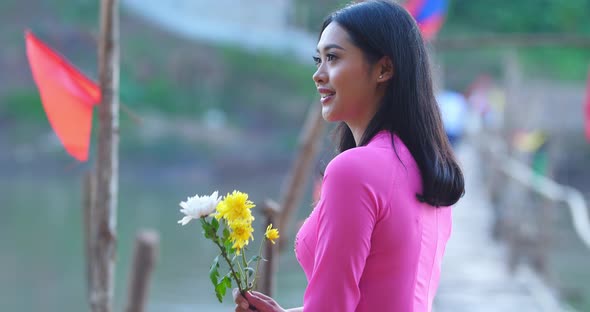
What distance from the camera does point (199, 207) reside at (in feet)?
4.61

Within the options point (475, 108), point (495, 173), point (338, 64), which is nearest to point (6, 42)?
point (475, 108)

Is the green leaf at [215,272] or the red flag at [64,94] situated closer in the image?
the green leaf at [215,272]

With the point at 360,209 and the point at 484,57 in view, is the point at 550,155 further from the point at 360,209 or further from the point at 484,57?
the point at 484,57

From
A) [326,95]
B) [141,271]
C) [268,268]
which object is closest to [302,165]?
[141,271]

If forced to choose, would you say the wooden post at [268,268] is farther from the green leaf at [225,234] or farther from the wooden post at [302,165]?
the green leaf at [225,234]

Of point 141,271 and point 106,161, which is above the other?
point 141,271

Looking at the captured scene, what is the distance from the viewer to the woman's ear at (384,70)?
1464 millimetres

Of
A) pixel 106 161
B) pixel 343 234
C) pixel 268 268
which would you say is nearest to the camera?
pixel 343 234

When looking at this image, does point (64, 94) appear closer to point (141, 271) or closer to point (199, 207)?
point (141, 271)

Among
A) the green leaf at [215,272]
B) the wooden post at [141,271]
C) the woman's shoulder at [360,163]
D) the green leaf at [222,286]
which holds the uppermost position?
the wooden post at [141,271]

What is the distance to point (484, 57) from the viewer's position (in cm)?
2448

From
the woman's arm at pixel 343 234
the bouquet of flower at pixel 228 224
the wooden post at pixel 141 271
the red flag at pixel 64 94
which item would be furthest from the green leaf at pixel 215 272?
the wooden post at pixel 141 271

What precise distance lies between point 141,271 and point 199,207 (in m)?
3.26

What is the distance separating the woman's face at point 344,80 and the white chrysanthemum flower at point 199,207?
0.23m
